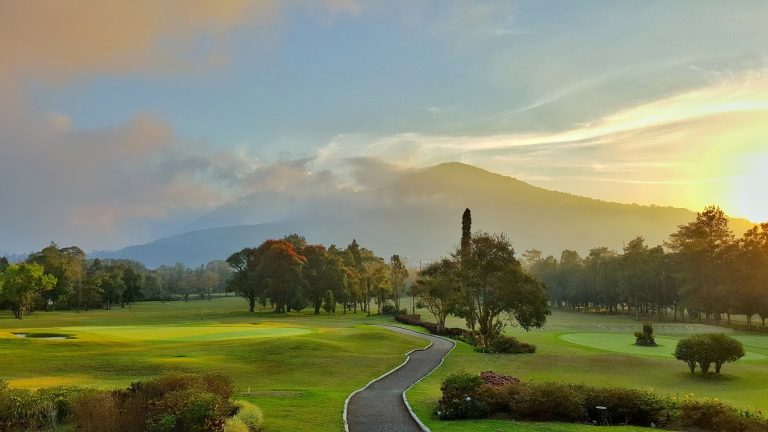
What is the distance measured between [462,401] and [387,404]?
11.2 ft

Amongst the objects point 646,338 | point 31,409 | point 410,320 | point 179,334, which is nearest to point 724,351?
point 646,338

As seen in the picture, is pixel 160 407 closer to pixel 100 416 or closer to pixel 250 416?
pixel 100 416

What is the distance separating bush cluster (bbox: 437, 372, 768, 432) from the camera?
Result: 60.6 ft

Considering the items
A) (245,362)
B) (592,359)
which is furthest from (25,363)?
(592,359)

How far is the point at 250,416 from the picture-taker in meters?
16.9

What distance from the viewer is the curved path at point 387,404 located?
57.7ft

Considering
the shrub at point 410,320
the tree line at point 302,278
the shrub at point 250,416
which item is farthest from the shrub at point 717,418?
the tree line at point 302,278

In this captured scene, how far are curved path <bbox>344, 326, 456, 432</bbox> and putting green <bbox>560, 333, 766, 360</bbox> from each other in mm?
22322

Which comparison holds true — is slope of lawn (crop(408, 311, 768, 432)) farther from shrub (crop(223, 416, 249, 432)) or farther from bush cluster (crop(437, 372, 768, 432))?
shrub (crop(223, 416, 249, 432))

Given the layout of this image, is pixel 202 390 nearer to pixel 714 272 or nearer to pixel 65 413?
pixel 65 413

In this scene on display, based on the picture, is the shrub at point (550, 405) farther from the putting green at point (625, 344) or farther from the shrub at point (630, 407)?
the putting green at point (625, 344)

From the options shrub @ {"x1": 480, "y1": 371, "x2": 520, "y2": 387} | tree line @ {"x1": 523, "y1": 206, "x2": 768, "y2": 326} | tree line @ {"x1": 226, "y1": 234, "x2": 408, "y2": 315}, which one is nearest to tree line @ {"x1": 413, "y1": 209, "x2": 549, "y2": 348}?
shrub @ {"x1": 480, "y1": 371, "x2": 520, "y2": 387}

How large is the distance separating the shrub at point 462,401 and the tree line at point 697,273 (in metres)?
76.9

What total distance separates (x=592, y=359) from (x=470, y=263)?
51.2 feet
